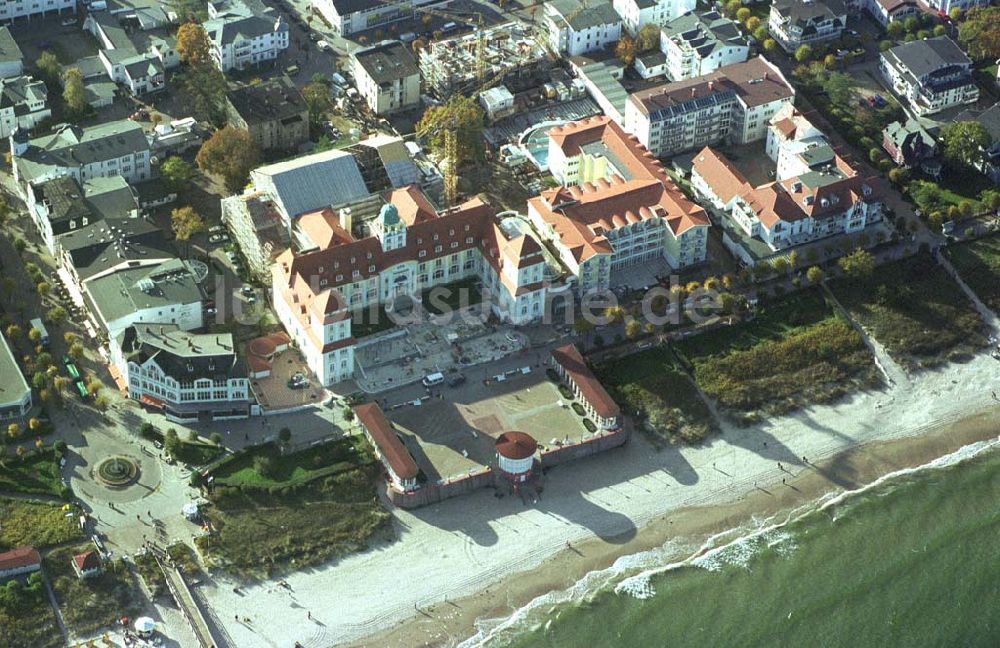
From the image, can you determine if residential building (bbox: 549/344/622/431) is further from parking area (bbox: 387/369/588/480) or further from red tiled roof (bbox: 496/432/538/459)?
red tiled roof (bbox: 496/432/538/459)

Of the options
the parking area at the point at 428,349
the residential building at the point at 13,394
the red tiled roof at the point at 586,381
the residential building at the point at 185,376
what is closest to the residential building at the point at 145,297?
the residential building at the point at 185,376

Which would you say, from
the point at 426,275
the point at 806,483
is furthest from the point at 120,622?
the point at 806,483

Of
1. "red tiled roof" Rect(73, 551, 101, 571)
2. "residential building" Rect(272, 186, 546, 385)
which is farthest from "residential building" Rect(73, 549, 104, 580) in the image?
"residential building" Rect(272, 186, 546, 385)

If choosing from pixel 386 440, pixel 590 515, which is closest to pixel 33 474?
pixel 386 440

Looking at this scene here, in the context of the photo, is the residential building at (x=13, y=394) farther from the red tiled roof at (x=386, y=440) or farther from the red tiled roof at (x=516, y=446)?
the red tiled roof at (x=516, y=446)

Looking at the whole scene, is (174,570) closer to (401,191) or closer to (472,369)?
(472,369)

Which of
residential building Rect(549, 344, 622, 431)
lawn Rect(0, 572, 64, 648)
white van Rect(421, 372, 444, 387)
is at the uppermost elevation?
residential building Rect(549, 344, 622, 431)

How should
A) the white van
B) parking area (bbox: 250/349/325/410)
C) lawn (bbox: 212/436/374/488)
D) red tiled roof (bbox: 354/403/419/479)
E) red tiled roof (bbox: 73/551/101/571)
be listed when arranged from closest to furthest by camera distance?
red tiled roof (bbox: 73/551/101/571), red tiled roof (bbox: 354/403/419/479), lawn (bbox: 212/436/374/488), parking area (bbox: 250/349/325/410), the white van
